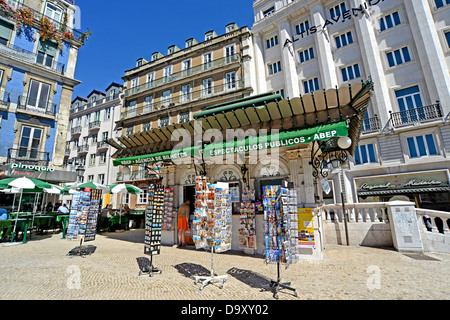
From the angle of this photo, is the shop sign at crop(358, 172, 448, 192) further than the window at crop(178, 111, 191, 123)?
No

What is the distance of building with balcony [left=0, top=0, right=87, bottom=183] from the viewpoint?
683 inches

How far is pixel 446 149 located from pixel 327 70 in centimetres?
1133

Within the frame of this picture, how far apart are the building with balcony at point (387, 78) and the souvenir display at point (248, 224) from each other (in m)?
13.7

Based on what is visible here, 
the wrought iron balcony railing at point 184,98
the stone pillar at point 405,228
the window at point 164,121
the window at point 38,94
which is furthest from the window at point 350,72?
the window at point 38,94

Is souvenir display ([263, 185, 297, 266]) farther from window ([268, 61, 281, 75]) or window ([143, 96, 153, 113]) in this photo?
window ([143, 96, 153, 113])

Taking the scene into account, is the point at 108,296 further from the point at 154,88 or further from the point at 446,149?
the point at 154,88

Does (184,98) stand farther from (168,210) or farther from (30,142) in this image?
(168,210)

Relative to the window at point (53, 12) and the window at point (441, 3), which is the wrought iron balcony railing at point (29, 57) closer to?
the window at point (53, 12)

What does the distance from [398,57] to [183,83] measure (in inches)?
879

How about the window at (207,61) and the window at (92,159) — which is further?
the window at (92,159)

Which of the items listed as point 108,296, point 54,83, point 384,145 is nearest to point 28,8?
point 54,83

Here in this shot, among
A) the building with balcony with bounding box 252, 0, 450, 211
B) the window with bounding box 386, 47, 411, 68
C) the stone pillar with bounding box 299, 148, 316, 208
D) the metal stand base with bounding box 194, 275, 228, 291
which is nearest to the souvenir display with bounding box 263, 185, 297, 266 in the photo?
the metal stand base with bounding box 194, 275, 228, 291

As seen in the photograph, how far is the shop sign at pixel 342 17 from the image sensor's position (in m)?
19.5

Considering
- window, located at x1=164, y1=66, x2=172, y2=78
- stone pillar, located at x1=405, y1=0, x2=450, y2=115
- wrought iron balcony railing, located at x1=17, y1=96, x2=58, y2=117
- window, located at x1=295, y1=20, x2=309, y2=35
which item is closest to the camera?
stone pillar, located at x1=405, y1=0, x2=450, y2=115
